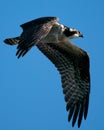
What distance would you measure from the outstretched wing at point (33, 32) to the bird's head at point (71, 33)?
94cm

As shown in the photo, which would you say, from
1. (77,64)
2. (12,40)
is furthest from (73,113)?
(12,40)

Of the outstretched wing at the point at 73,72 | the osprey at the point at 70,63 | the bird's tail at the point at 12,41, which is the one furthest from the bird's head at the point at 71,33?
the bird's tail at the point at 12,41

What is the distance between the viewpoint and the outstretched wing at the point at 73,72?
600 inches

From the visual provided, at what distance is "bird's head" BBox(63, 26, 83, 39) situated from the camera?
48.3ft

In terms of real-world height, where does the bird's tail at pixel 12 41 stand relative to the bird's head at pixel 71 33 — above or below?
below

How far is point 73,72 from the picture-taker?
15.7 m

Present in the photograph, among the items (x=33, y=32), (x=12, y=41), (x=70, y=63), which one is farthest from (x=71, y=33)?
(x=33, y=32)

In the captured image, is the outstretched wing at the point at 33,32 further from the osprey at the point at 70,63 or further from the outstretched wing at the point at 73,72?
the outstretched wing at the point at 73,72

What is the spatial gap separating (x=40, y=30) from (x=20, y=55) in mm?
1068

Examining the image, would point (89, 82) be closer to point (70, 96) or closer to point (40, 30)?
point (70, 96)

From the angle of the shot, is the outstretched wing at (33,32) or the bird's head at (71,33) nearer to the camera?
the outstretched wing at (33,32)

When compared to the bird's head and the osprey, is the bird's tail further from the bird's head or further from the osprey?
the bird's head

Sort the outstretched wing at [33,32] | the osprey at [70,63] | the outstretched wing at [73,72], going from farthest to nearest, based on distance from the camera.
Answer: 1. the outstretched wing at [73,72]
2. the osprey at [70,63]
3. the outstretched wing at [33,32]

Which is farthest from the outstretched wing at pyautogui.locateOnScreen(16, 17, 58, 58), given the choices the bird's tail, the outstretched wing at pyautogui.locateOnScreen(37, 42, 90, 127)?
the outstretched wing at pyautogui.locateOnScreen(37, 42, 90, 127)
